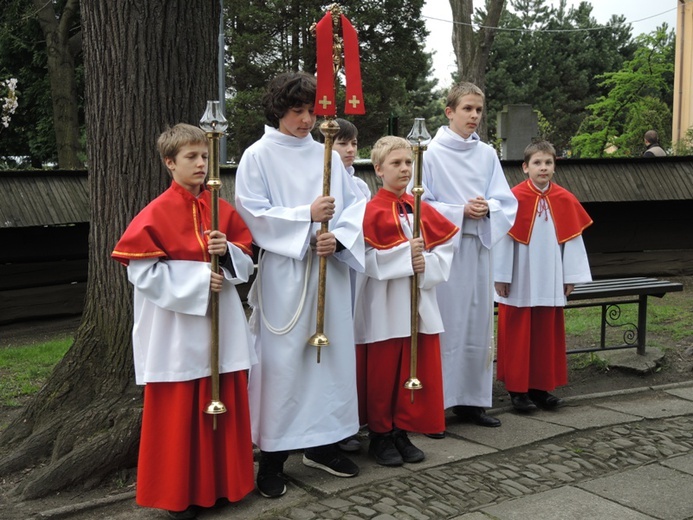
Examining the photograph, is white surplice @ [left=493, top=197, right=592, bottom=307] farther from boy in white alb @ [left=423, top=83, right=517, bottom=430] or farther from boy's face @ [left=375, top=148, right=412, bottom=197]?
boy's face @ [left=375, top=148, right=412, bottom=197]

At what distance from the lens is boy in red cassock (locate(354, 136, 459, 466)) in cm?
455

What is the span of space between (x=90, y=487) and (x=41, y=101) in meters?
21.0

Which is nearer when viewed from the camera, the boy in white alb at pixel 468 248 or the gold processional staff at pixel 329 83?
the gold processional staff at pixel 329 83

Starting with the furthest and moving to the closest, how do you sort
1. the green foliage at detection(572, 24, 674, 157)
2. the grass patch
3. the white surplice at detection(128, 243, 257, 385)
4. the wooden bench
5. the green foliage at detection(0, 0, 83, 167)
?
the green foliage at detection(0, 0, 83, 167) → the green foliage at detection(572, 24, 674, 157) → the wooden bench → the grass patch → the white surplice at detection(128, 243, 257, 385)

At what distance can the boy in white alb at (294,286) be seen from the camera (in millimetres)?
4105

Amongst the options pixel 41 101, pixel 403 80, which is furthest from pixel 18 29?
pixel 403 80

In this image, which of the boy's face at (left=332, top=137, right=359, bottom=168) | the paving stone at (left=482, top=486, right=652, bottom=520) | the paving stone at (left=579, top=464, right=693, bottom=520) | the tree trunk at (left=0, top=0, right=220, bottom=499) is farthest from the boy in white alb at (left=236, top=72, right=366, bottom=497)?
the paving stone at (left=579, top=464, right=693, bottom=520)

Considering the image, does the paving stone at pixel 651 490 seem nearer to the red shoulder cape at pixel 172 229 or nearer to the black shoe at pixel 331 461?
the black shoe at pixel 331 461

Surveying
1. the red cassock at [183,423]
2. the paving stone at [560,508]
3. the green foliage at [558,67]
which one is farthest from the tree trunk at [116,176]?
the green foliage at [558,67]

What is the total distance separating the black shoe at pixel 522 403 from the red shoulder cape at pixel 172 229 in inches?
94.4

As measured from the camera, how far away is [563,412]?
18.1ft

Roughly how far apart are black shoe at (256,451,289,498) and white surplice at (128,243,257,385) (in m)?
0.57

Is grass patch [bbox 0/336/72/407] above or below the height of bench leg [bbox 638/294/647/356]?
below

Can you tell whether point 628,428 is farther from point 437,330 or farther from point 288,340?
point 288,340
